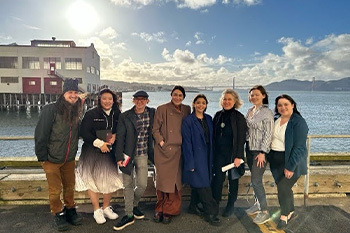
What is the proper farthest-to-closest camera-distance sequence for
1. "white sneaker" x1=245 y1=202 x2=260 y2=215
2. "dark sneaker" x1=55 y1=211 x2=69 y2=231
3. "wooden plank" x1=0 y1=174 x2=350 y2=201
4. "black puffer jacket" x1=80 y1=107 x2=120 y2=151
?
1. "wooden plank" x1=0 y1=174 x2=350 y2=201
2. "white sneaker" x1=245 y1=202 x2=260 y2=215
3. "black puffer jacket" x1=80 y1=107 x2=120 y2=151
4. "dark sneaker" x1=55 y1=211 x2=69 y2=231

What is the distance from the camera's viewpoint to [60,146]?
385 centimetres

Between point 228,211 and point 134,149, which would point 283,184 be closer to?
point 228,211

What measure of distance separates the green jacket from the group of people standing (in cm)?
2

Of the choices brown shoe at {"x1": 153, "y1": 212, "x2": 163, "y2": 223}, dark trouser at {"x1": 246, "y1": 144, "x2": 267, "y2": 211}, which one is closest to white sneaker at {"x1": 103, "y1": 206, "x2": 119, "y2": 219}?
brown shoe at {"x1": 153, "y1": 212, "x2": 163, "y2": 223}

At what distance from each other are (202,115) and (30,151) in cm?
2140

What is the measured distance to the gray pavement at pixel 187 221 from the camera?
3871 mm

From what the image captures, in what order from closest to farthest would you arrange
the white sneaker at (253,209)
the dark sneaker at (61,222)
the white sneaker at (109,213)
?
1. the dark sneaker at (61,222)
2. the white sneaker at (109,213)
3. the white sneaker at (253,209)

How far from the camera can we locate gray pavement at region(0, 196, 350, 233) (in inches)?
152

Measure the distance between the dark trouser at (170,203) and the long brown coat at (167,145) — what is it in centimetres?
20

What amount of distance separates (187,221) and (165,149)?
4.28 ft

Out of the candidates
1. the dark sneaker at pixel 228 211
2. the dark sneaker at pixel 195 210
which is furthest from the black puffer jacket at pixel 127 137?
the dark sneaker at pixel 228 211

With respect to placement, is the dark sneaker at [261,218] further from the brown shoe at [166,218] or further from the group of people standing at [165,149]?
the brown shoe at [166,218]

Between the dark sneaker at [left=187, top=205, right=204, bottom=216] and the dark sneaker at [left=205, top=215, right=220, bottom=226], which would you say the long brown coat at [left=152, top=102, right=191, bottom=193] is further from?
the dark sneaker at [left=205, top=215, right=220, bottom=226]

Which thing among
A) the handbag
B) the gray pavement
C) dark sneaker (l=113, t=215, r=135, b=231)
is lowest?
the gray pavement
